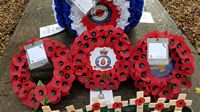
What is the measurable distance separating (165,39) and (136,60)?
20 centimetres

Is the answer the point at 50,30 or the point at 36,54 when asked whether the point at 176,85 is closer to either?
the point at 36,54

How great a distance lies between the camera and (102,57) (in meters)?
2.14

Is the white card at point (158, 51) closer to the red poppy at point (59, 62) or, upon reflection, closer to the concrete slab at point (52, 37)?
the concrete slab at point (52, 37)

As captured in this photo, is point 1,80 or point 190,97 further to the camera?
point 1,80

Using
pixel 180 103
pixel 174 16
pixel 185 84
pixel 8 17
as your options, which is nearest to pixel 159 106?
pixel 180 103

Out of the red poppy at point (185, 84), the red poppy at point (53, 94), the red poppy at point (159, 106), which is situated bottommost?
the red poppy at point (159, 106)

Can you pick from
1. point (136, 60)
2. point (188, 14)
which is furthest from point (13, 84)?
point (188, 14)

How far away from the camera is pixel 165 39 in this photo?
82.7 inches

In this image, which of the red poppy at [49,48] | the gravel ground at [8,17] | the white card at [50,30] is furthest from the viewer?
the gravel ground at [8,17]

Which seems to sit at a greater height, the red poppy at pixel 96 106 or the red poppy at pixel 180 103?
the red poppy at pixel 96 106

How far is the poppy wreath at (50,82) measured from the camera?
2061mm

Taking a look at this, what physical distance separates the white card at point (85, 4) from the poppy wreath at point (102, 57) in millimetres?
125

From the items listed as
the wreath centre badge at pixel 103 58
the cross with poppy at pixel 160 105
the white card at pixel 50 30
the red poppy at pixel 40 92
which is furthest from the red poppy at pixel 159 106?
the white card at pixel 50 30

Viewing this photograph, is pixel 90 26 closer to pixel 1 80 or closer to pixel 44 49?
pixel 44 49
